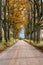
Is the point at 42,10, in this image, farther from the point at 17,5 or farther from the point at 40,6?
the point at 17,5

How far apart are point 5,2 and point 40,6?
668 centimetres

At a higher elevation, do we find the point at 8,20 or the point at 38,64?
the point at 8,20

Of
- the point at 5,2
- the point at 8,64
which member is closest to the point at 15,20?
the point at 5,2

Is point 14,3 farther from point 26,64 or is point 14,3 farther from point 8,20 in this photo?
point 26,64

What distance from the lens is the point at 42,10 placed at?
39281mm

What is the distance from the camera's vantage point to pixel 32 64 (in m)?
13.2

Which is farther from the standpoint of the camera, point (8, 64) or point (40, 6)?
point (40, 6)

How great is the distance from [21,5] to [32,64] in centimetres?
3243

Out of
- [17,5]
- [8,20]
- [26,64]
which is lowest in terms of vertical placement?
[26,64]

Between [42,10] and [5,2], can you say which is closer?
[42,10]

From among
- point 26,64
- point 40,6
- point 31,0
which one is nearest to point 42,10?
point 40,6

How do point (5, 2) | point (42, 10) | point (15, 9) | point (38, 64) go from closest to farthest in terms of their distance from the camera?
point (38, 64) < point (42, 10) < point (5, 2) < point (15, 9)

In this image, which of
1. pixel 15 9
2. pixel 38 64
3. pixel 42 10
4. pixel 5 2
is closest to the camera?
pixel 38 64

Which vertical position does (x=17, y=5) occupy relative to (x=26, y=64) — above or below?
above
